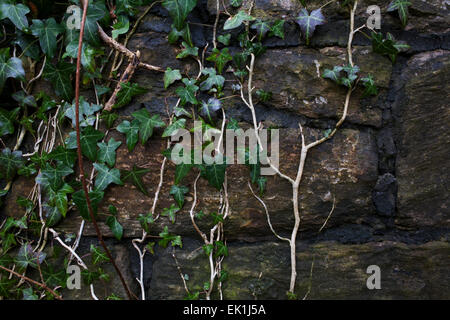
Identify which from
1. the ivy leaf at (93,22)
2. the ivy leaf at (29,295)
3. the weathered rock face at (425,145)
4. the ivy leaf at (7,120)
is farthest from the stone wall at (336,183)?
the ivy leaf at (7,120)

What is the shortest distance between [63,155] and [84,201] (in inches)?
6.7

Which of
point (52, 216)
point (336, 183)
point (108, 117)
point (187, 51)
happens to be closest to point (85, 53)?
point (108, 117)

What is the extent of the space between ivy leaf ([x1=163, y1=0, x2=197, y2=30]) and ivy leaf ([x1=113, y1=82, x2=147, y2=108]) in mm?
244

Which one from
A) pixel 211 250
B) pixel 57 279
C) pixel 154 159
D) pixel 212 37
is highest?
pixel 212 37

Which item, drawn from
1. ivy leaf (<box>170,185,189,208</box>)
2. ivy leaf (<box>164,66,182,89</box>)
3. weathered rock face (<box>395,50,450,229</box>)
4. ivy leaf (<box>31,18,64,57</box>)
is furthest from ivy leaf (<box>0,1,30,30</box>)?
weathered rock face (<box>395,50,450,229</box>)

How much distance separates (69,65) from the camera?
1.15 metres

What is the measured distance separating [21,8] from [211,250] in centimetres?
100

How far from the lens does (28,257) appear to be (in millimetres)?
1147

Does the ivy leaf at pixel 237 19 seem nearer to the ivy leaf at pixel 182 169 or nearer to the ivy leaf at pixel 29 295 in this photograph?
the ivy leaf at pixel 182 169

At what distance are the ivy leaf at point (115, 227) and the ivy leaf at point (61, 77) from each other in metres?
0.43

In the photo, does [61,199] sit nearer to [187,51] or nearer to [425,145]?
[187,51]

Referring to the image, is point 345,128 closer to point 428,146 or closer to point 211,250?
point 428,146

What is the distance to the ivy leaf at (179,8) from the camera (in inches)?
43.2

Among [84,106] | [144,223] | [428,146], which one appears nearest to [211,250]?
[144,223]
